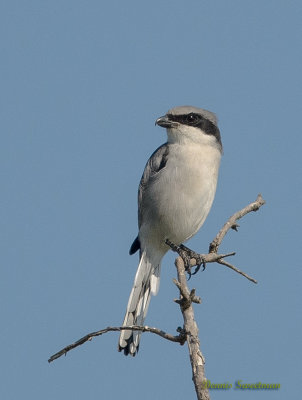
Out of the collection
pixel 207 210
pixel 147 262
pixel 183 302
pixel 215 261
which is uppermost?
pixel 207 210

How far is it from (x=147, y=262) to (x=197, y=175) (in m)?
1.26

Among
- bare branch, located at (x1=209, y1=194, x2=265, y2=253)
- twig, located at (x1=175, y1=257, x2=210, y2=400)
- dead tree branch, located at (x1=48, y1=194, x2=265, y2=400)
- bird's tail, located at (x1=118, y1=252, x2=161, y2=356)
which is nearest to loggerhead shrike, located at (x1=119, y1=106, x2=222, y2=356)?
bird's tail, located at (x1=118, y1=252, x2=161, y2=356)

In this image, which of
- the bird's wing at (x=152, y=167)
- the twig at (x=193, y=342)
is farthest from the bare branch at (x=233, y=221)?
the bird's wing at (x=152, y=167)

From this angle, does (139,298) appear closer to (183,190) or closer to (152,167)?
(183,190)

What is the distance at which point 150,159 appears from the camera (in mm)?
8062

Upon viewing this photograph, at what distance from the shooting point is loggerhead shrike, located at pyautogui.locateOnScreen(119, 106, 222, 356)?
7.50 m

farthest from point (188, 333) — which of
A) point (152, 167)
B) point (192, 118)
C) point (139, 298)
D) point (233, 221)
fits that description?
point (192, 118)

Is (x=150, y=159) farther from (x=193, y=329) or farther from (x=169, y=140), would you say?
(x=193, y=329)

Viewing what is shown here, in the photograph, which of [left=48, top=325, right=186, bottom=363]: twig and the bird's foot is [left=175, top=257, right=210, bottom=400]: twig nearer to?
[left=48, top=325, right=186, bottom=363]: twig

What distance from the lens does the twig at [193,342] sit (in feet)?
13.1

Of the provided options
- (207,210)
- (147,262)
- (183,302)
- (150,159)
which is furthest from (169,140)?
(183,302)

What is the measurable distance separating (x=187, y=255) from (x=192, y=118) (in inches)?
62.8

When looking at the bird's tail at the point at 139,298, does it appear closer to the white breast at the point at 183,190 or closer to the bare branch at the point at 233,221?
the white breast at the point at 183,190

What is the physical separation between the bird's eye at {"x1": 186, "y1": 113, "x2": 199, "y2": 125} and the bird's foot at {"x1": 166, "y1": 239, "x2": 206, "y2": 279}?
4.61 ft
